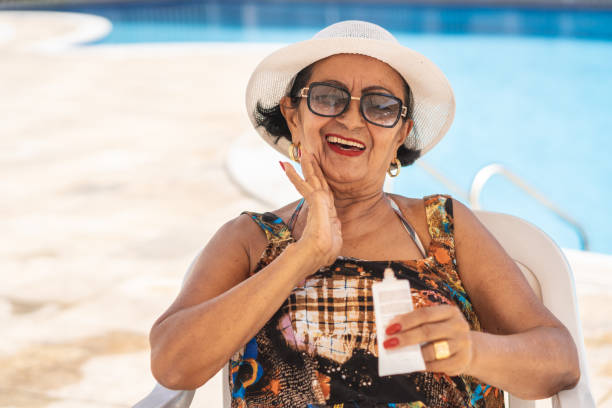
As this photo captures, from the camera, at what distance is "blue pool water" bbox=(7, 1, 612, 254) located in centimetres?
812

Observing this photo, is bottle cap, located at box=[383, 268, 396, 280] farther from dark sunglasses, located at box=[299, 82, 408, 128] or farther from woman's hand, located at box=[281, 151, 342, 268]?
dark sunglasses, located at box=[299, 82, 408, 128]

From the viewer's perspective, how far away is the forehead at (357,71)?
2.22 m

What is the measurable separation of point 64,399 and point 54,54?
39.1ft

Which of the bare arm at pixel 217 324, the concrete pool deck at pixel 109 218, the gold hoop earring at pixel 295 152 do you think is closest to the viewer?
the bare arm at pixel 217 324

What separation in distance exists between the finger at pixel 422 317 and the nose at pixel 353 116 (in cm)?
69

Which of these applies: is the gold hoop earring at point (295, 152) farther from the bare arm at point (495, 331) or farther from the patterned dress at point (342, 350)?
the bare arm at point (495, 331)

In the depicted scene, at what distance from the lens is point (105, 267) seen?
15.9ft

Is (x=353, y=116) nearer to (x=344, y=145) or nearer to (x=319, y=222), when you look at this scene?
(x=344, y=145)


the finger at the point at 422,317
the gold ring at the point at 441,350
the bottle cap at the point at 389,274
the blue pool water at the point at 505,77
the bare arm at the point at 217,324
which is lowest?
the gold ring at the point at 441,350

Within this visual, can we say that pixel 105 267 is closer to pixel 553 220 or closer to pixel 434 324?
pixel 434 324

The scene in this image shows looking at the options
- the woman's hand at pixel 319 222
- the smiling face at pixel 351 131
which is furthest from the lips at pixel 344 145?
the woman's hand at pixel 319 222

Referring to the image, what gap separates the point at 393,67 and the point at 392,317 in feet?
3.10

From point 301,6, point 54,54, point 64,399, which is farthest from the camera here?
point 301,6

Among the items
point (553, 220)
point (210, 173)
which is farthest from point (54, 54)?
point (553, 220)
